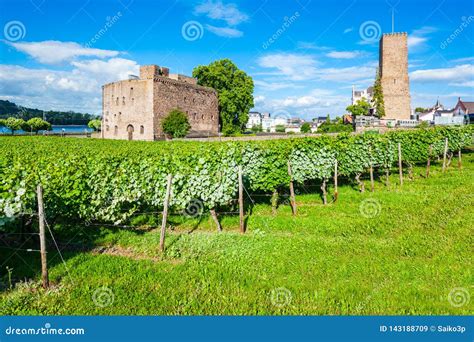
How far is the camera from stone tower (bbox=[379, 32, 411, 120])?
5366cm

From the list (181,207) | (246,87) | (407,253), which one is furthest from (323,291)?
(246,87)

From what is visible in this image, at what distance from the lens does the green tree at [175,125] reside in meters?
43.1

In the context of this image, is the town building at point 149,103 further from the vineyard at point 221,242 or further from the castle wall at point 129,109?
the vineyard at point 221,242

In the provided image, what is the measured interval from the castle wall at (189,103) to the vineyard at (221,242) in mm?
35680

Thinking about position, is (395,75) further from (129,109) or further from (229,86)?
(129,109)

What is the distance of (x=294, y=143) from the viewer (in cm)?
Result: 1338

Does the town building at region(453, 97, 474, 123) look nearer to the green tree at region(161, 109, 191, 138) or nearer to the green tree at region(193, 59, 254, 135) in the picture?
the green tree at region(193, 59, 254, 135)

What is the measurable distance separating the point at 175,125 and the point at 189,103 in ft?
30.7

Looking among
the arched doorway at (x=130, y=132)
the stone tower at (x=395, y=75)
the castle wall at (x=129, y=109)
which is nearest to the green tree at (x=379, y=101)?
the stone tower at (x=395, y=75)

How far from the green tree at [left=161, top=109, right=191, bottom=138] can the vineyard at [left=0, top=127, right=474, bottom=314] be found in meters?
31.7

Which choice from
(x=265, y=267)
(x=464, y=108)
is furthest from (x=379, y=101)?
(x=265, y=267)

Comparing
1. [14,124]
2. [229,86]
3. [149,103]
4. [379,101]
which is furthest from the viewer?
[14,124]

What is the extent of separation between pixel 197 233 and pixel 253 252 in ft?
7.06

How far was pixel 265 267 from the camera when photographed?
6852 millimetres
